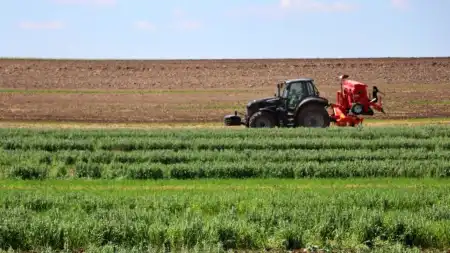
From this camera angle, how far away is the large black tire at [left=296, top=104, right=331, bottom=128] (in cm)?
2616

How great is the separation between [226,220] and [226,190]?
474 centimetres

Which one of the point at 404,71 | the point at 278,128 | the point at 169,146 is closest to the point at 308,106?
the point at 278,128

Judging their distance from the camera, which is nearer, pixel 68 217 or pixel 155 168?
pixel 68 217

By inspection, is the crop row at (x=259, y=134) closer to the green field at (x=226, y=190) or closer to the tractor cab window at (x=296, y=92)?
the green field at (x=226, y=190)

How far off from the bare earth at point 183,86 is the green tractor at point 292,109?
696cm

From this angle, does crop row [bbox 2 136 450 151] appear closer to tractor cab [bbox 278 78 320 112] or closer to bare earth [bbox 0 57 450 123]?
tractor cab [bbox 278 78 320 112]

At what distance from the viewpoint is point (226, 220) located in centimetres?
1166

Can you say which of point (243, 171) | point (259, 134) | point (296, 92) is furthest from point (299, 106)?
point (243, 171)

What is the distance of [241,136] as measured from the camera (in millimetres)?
24016

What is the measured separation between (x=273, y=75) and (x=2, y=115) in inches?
951

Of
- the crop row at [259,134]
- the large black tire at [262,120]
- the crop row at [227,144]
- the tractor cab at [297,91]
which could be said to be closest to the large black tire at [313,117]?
the tractor cab at [297,91]

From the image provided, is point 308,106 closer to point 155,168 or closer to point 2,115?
point 155,168

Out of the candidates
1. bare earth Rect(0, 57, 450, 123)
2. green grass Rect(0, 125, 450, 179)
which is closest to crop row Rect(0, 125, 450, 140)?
green grass Rect(0, 125, 450, 179)

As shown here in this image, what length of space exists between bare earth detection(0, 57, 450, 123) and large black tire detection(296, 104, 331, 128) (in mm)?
7672
